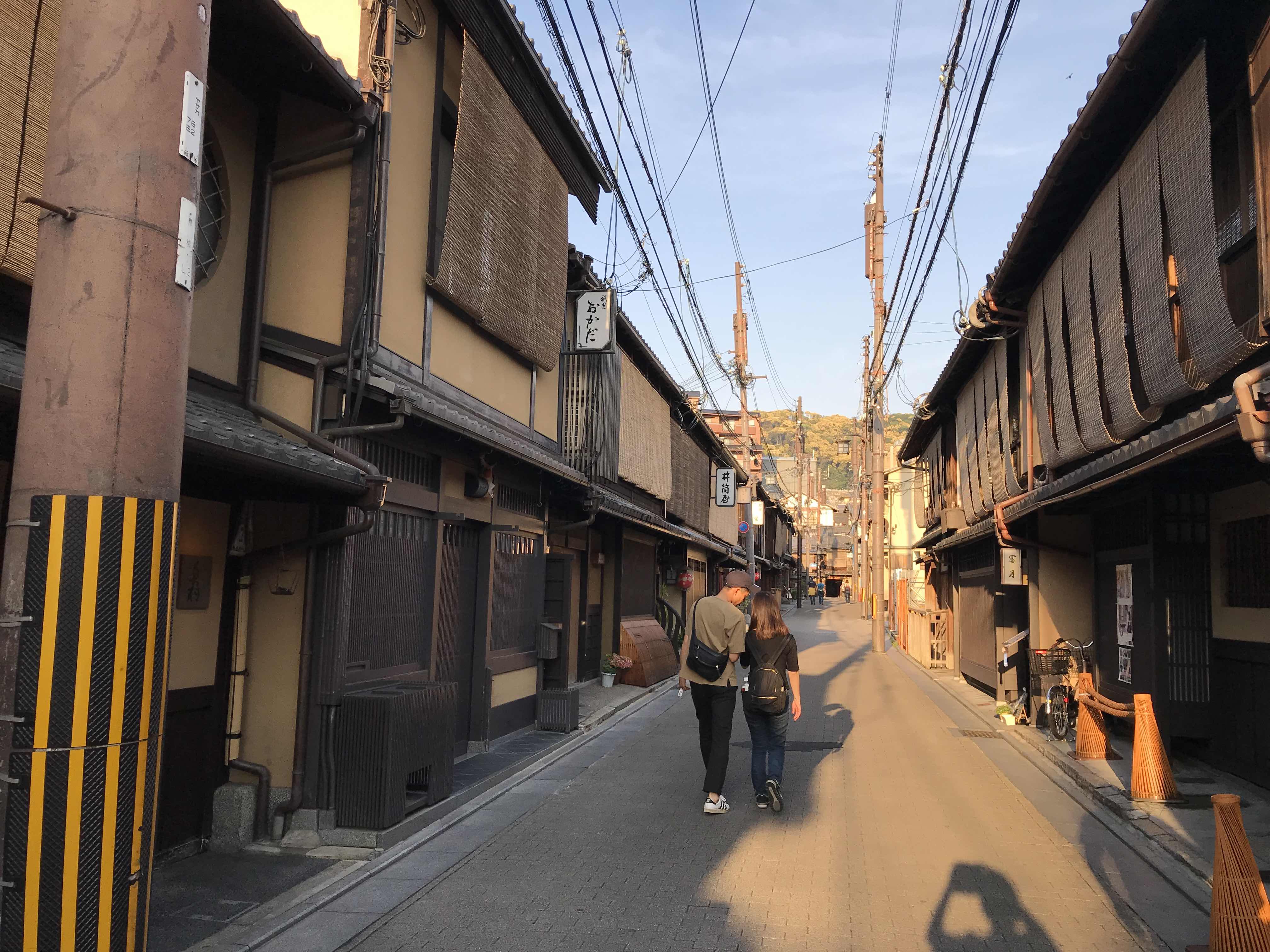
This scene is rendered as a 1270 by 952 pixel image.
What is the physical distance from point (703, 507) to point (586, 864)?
75.4 feet

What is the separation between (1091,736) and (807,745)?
3.33 m

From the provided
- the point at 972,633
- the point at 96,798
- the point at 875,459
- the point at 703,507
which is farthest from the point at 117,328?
the point at 875,459

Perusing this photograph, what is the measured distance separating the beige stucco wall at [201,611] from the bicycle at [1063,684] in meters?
9.69

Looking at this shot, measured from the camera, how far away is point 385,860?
6.62 meters

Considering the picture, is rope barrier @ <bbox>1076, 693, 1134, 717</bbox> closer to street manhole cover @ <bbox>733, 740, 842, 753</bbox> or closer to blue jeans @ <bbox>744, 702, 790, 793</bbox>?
street manhole cover @ <bbox>733, 740, 842, 753</bbox>

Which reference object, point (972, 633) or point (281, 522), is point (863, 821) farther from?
point (972, 633)

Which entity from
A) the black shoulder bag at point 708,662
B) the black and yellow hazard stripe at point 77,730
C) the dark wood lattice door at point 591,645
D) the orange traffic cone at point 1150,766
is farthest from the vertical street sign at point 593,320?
the black and yellow hazard stripe at point 77,730

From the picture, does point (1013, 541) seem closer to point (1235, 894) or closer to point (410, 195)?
point (1235, 894)

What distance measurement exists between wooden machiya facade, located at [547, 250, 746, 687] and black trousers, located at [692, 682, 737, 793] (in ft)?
17.2

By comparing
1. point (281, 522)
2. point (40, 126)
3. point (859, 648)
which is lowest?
point (859, 648)

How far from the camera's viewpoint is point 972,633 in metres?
19.5

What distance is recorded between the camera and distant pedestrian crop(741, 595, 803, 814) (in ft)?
27.2

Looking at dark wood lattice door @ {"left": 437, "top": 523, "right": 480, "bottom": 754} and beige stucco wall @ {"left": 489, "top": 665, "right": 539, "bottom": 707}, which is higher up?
dark wood lattice door @ {"left": 437, "top": 523, "right": 480, "bottom": 754}

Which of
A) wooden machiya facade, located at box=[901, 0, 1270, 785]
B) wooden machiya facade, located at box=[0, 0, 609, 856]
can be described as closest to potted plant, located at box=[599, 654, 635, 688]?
wooden machiya facade, located at box=[901, 0, 1270, 785]
